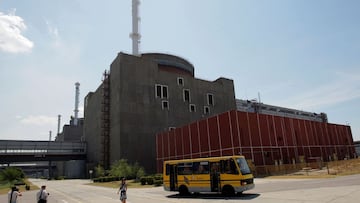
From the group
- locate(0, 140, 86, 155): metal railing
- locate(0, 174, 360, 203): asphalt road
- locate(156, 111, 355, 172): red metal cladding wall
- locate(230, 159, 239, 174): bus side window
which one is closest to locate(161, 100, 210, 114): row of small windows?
locate(156, 111, 355, 172): red metal cladding wall

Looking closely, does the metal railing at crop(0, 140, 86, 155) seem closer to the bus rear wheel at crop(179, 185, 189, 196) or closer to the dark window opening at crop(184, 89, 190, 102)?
the dark window opening at crop(184, 89, 190, 102)

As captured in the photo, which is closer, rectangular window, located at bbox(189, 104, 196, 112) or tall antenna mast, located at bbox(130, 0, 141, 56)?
rectangular window, located at bbox(189, 104, 196, 112)

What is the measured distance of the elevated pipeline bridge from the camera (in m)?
72.9

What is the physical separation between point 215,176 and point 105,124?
52.8m

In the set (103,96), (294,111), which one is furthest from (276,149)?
(294,111)

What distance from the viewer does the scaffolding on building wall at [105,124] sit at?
217ft

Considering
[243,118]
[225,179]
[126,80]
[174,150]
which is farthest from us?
[126,80]

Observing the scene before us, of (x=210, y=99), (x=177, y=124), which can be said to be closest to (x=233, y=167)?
(x=177, y=124)

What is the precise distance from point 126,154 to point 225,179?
145 feet

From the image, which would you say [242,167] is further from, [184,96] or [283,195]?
[184,96]

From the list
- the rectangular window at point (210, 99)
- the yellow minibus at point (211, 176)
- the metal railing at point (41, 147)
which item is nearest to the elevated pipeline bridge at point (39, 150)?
the metal railing at point (41, 147)

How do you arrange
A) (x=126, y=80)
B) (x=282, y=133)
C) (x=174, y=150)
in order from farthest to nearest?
(x=126, y=80) → (x=174, y=150) → (x=282, y=133)

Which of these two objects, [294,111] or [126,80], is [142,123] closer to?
[126,80]

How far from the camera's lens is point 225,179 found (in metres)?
18.5
